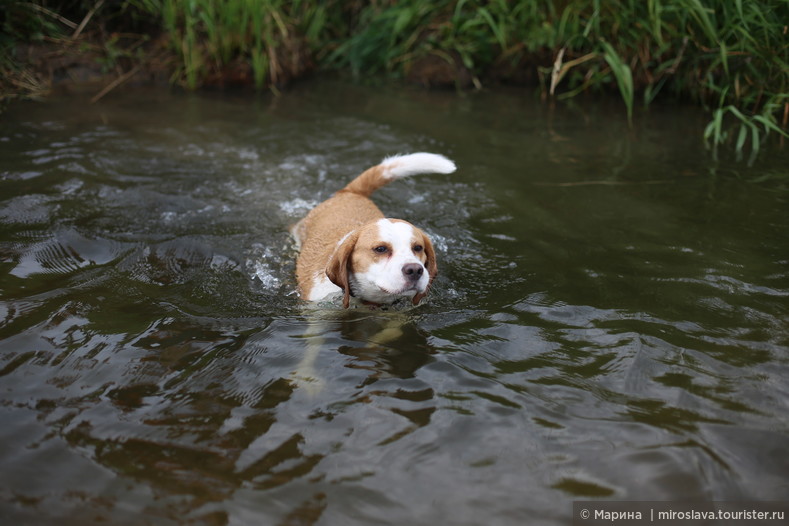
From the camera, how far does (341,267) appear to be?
3.73m

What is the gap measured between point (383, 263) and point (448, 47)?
611cm

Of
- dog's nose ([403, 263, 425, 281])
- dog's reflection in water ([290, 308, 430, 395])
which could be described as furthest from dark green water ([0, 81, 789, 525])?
Result: dog's nose ([403, 263, 425, 281])

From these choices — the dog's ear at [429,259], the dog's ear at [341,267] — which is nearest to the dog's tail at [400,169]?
the dog's ear at [429,259]

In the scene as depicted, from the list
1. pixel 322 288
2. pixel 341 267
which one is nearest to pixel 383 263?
pixel 341 267

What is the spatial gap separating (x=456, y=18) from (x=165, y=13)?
348cm

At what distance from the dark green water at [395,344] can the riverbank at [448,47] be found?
3.34 ft

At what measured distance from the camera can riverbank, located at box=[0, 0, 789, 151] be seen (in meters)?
6.64

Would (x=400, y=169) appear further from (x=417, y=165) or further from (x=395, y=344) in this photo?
(x=395, y=344)

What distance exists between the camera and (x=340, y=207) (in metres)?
4.81

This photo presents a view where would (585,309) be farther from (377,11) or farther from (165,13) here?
(377,11)

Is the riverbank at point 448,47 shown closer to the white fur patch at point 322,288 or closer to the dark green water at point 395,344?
the dark green water at point 395,344

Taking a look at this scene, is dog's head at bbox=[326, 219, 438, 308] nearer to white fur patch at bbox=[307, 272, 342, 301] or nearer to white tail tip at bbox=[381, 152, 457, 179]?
white fur patch at bbox=[307, 272, 342, 301]

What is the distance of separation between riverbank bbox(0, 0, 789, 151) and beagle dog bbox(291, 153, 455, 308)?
3.68 metres

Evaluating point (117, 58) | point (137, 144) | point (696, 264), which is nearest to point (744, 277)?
point (696, 264)
